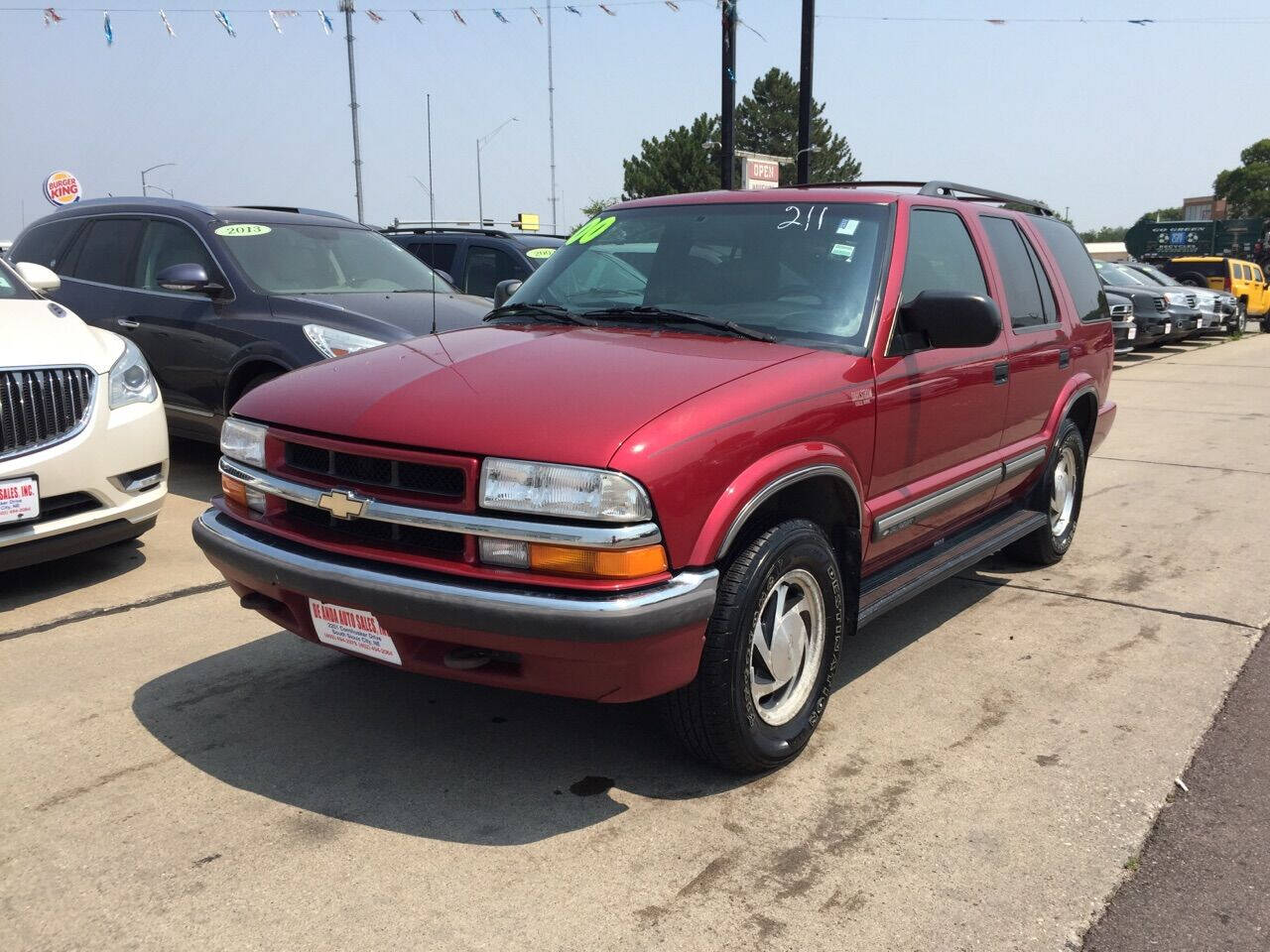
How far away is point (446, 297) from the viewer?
24.7 ft

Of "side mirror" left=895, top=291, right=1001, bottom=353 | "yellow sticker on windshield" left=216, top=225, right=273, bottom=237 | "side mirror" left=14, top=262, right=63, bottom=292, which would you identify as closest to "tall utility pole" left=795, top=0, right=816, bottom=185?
"yellow sticker on windshield" left=216, top=225, right=273, bottom=237

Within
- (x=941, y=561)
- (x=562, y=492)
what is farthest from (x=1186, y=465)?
(x=562, y=492)

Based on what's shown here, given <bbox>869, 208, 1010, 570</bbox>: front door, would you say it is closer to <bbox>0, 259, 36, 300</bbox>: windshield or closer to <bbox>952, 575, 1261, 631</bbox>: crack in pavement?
<bbox>952, 575, 1261, 631</bbox>: crack in pavement

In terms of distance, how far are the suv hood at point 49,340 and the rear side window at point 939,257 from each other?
11.8ft

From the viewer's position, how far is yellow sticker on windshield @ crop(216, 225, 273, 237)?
279 inches

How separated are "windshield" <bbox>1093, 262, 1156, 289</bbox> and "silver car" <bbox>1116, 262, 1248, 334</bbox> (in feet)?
1.63

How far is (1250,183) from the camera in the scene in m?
77.8

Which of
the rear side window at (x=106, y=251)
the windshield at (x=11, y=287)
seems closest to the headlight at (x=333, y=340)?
the windshield at (x=11, y=287)

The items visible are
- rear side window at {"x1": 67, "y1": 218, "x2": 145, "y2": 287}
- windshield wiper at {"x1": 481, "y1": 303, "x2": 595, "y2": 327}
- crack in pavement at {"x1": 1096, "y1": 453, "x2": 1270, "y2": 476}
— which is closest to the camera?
windshield wiper at {"x1": 481, "y1": 303, "x2": 595, "y2": 327}

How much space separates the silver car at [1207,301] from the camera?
21211 millimetres

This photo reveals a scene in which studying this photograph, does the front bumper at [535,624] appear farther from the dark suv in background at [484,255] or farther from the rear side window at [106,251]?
the dark suv in background at [484,255]

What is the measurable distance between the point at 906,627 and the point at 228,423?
114 inches

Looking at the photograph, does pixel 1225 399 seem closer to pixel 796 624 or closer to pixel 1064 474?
pixel 1064 474

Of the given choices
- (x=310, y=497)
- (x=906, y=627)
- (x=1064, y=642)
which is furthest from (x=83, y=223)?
(x=1064, y=642)
